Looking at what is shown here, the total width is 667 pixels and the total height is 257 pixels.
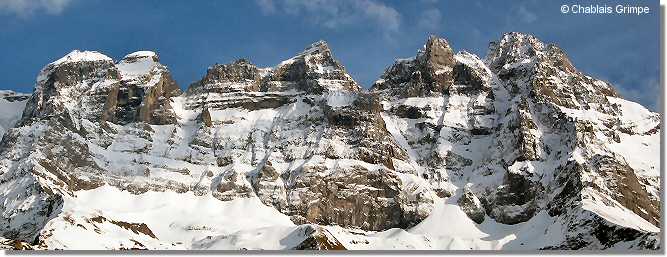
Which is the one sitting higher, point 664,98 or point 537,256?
point 664,98

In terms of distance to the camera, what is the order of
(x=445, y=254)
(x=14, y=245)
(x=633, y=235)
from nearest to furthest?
(x=445, y=254)
(x=14, y=245)
(x=633, y=235)

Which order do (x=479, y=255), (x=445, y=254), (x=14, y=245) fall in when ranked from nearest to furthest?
(x=445, y=254), (x=479, y=255), (x=14, y=245)

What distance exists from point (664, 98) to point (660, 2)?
9.09 meters

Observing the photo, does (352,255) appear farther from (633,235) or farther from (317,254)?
(633,235)

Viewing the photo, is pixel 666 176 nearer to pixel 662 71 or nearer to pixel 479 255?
pixel 662 71

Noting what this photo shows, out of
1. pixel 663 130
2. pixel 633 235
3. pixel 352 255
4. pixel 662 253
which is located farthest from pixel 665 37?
pixel 633 235

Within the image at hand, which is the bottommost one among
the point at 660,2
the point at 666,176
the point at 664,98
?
the point at 666,176

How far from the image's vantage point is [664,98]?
9275cm

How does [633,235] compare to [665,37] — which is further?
[633,235]

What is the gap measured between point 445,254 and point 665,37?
88.7 feet

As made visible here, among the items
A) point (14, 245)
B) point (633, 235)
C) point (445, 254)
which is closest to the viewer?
point (445, 254)

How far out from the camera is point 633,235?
7805 inches

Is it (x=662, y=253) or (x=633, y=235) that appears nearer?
(x=662, y=253)

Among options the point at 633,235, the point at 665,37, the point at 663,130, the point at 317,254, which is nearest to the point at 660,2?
the point at 665,37
